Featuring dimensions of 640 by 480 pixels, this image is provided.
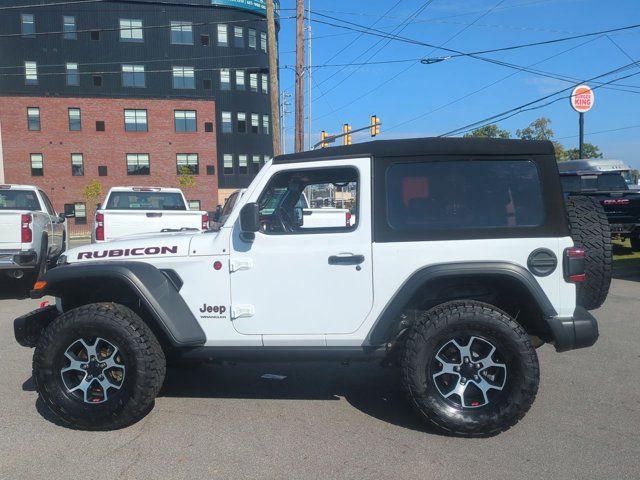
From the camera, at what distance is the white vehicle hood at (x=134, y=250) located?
461cm

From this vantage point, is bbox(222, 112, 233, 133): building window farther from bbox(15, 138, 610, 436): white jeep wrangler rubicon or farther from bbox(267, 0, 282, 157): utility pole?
bbox(15, 138, 610, 436): white jeep wrangler rubicon

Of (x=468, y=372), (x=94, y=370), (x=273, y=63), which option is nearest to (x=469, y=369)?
(x=468, y=372)

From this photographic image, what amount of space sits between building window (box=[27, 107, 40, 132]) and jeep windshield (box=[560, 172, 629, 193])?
37.4 meters

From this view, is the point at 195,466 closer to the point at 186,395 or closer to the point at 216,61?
the point at 186,395

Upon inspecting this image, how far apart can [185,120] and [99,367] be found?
42.3 meters

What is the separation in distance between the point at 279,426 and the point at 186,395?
115cm

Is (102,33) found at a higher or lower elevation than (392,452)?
higher

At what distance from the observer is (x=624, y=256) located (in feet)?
48.2

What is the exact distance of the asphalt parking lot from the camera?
3.85 meters

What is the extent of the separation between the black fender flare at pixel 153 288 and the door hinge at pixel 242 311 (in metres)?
0.29

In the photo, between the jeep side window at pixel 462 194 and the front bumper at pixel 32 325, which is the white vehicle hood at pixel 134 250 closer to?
the front bumper at pixel 32 325

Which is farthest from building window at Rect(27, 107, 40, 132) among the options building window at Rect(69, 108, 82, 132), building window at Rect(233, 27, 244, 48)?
building window at Rect(233, 27, 244, 48)

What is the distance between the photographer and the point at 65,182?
4353 cm

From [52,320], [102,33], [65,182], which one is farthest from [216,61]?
[52,320]
